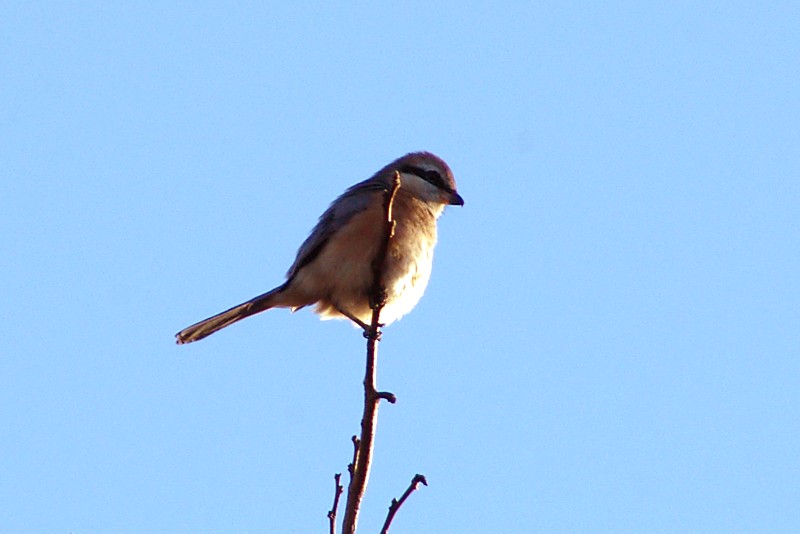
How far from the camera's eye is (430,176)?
6.66 meters

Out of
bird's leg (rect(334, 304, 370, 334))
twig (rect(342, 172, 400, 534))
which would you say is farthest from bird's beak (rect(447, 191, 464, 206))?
twig (rect(342, 172, 400, 534))

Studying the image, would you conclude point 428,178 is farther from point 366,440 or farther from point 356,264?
point 366,440

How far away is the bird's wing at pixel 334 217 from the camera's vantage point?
6.00 metres

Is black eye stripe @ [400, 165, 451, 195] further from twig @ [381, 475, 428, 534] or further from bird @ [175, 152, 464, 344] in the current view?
twig @ [381, 475, 428, 534]

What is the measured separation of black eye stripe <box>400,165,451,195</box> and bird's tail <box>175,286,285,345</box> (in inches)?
49.2

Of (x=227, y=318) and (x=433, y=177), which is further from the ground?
(x=433, y=177)

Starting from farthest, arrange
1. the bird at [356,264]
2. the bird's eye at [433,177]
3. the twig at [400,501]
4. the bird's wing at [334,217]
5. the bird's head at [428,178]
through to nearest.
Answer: the bird's eye at [433,177] → the bird's head at [428,178] → the bird's wing at [334,217] → the bird at [356,264] → the twig at [400,501]

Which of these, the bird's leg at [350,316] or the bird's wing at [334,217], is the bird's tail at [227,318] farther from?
the bird's leg at [350,316]

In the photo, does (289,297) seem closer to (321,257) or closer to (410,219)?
(321,257)

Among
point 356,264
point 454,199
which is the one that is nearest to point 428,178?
point 454,199

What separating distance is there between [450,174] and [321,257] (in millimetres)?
1276

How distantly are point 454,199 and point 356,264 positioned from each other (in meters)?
1.15

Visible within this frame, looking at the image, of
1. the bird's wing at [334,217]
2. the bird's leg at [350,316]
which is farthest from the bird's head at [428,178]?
the bird's leg at [350,316]

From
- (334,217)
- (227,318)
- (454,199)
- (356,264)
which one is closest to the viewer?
(356,264)
